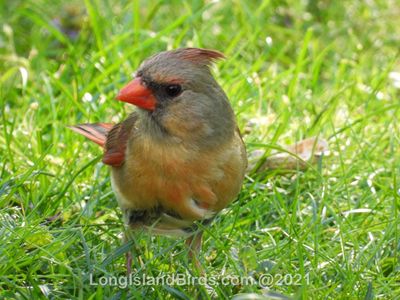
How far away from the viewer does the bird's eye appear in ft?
8.20

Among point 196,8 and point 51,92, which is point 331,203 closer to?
point 51,92

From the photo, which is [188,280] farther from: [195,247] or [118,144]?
[118,144]

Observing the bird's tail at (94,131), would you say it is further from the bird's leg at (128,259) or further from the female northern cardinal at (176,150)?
the bird's leg at (128,259)

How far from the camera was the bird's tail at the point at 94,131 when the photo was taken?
9.69 feet

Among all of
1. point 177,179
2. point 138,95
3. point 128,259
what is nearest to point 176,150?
point 177,179

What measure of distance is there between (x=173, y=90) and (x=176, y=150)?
17 cm

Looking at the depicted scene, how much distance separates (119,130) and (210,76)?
36 centimetres

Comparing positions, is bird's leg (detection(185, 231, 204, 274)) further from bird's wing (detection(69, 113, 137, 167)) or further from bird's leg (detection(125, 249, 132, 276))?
bird's wing (detection(69, 113, 137, 167))

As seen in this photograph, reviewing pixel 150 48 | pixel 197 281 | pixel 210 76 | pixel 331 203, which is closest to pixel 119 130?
pixel 210 76

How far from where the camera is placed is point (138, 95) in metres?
2.46

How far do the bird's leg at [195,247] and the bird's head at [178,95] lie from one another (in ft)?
1.02

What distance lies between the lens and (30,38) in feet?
14.4

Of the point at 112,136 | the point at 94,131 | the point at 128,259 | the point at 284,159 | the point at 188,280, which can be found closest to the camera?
the point at 188,280

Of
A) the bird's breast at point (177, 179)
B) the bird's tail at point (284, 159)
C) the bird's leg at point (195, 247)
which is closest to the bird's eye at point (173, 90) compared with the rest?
the bird's breast at point (177, 179)
